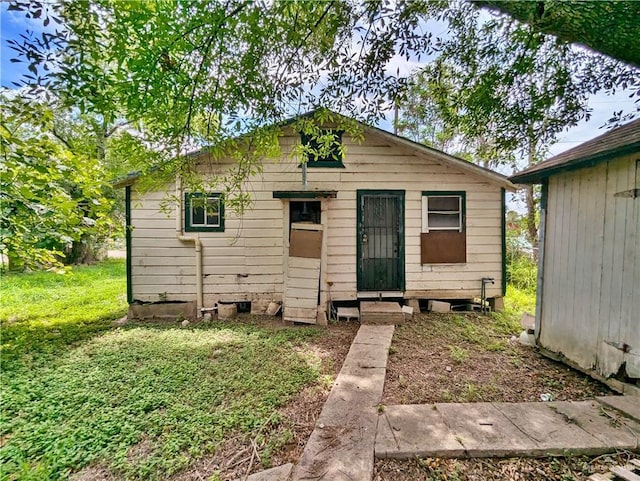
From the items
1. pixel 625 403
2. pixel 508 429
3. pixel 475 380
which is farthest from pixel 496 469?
pixel 625 403

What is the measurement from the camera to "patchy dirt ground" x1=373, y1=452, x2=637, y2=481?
1.87 m

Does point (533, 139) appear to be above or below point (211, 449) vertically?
above

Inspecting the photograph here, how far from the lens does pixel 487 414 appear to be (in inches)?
98.2

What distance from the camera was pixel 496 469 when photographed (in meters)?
1.94

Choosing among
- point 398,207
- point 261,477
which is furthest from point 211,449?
point 398,207

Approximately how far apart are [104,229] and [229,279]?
234cm

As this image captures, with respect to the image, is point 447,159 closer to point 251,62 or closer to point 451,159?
point 451,159

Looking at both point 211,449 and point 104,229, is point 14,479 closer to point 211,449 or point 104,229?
point 211,449

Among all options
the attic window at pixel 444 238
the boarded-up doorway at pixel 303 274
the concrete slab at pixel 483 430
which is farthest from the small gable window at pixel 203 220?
the concrete slab at pixel 483 430

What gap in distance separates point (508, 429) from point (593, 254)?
2366 mm

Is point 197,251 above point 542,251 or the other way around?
the other way around

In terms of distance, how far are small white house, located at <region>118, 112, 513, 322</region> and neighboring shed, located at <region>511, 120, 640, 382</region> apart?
6.23ft

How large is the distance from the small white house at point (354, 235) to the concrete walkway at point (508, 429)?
11.0ft

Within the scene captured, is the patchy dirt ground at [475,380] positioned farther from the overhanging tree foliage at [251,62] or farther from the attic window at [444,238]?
the overhanging tree foliage at [251,62]
